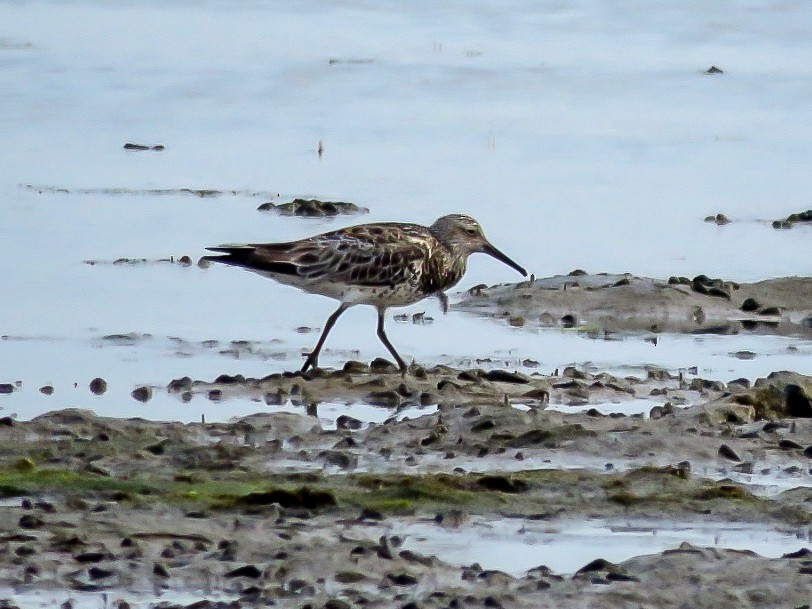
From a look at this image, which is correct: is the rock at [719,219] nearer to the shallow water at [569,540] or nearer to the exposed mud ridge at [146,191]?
the exposed mud ridge at [146,191]

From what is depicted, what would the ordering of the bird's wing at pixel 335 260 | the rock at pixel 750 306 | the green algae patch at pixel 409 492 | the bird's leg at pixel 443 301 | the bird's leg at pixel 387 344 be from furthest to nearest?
the rock at pixel 750 306
the bird's leg at pixel 443 301
the bird's wing at pixel 335 260
the bird's leg at pixel 387 344
the green algae patch at pixel 409 492

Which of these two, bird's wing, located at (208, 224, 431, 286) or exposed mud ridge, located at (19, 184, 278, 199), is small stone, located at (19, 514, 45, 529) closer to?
bird's wing, located at (208, 224, 431, 286)

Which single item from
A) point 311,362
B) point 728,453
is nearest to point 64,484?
point 728,453

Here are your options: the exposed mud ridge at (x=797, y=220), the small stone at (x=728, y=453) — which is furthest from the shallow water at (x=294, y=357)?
the exposed mud ridge at (x=797, y=220)

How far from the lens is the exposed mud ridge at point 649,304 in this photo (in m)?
14.5

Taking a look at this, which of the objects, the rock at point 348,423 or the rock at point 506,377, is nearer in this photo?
the rock at point 348,423

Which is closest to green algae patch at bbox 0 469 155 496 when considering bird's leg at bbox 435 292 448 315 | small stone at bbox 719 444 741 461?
small stone at bbox 719 444 741 461

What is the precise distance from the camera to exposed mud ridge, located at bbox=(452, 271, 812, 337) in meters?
14.5

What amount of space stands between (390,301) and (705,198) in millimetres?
6873

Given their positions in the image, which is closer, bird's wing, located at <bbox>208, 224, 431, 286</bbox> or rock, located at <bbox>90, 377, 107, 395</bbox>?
rock, located at <bbox>90, 377, 107, 395</bbox>

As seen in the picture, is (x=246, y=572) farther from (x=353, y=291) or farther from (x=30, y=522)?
(x=353, y=291)

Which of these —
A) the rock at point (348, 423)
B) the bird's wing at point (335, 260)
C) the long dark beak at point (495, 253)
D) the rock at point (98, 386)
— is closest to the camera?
the rock at point (348, 423)

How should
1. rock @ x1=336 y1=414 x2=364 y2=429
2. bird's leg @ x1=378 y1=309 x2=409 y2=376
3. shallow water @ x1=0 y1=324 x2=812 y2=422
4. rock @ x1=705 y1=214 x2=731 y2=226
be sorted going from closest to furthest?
rock @ x1=336 y1=414 x2=364 y2=429 < shallow water @ x1=0 y1=324 x2=812 y2=422 < bird's leg @ x1=378 y1=309 x2=409 y2=376 < rock @ x1=705 y1=214 x2=731 y2=226

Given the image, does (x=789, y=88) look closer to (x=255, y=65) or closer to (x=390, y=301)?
(x=255, y=65)
